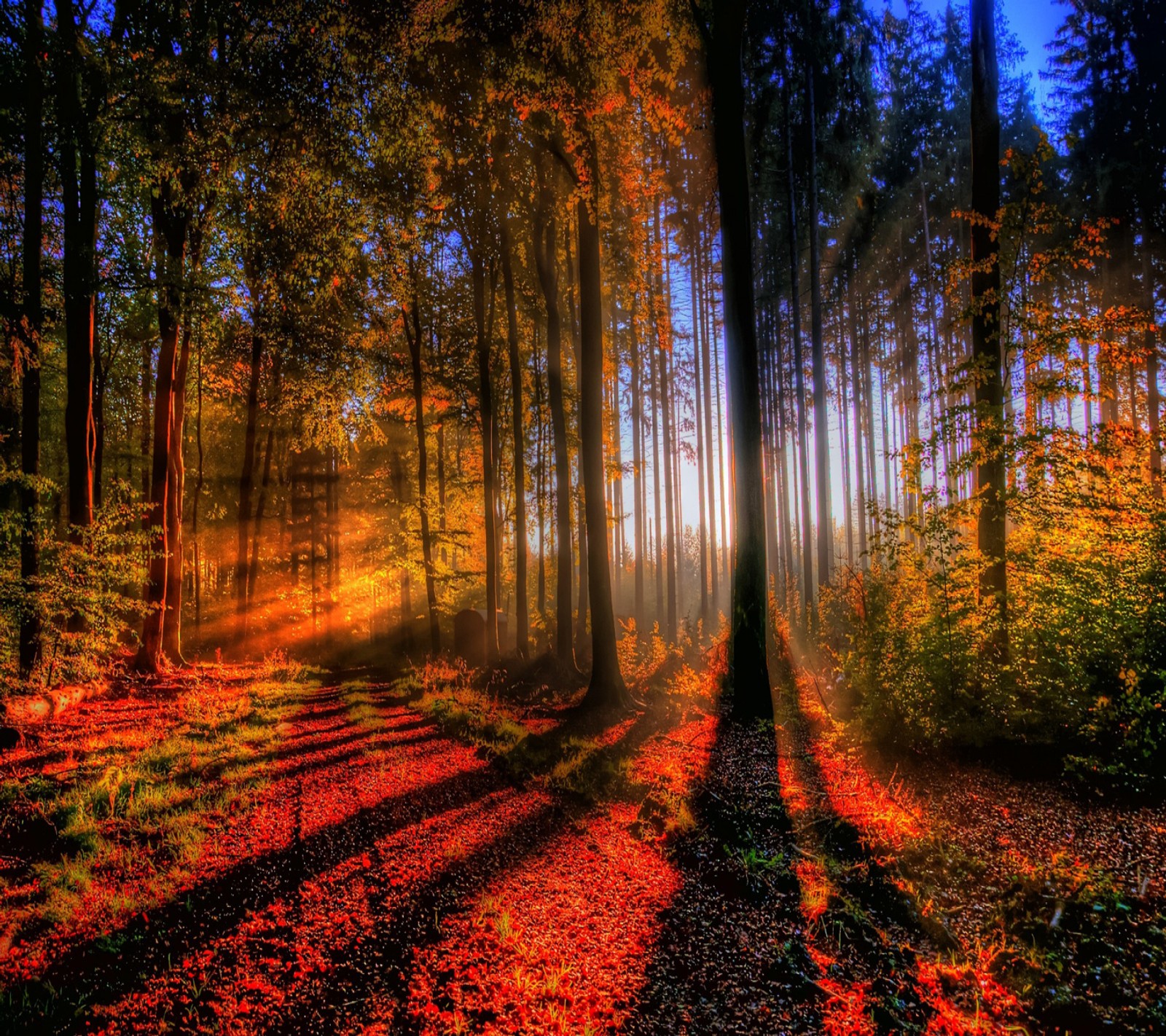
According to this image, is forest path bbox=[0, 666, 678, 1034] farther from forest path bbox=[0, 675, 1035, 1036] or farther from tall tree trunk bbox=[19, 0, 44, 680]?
tall tree trunk bbox=[19, 0, 44, 680]

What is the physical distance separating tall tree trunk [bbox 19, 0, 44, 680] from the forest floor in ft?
6.65

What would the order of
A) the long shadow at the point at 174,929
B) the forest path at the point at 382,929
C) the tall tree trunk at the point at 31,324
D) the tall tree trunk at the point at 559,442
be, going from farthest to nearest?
1. the tall tree trunk at the point at 559,442
2. the tall tree trunk at the point at 31,324
3. the forest path at the point at 382,929
4. the long shadow at the point at 174,929

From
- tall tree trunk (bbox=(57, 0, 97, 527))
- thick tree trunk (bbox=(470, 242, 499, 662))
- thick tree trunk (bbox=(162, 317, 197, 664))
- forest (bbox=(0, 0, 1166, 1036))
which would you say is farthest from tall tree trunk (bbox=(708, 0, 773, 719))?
thick tree trunk (bbox=(162, 317, 197, 664))

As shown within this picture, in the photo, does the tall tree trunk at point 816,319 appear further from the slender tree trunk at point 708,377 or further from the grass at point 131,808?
the grass at point 131,808

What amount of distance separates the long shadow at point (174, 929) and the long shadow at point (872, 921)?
11.2ft

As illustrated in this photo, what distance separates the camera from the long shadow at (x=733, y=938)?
241 centimetres

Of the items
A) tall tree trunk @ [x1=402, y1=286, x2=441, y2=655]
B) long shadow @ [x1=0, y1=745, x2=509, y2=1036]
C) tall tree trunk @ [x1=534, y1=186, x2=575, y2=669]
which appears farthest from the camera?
tall tree trunk @ [x1=402, y1=286, x2=441, y2=655]

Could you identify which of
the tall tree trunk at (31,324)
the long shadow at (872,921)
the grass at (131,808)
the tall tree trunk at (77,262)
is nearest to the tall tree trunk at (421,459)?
the tall tree trunk at (77,262)

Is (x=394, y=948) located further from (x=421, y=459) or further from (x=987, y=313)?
(x=421, y=459)

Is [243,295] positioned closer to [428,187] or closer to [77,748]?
[428,187]

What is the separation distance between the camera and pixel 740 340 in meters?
7.66

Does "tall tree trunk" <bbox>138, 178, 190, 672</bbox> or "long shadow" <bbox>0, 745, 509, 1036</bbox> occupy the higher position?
"tall tree trunk" <bbox>138, 178, 190, 672</bbox>

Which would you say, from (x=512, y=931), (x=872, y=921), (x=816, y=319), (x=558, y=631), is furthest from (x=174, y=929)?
(x=816, y=319)

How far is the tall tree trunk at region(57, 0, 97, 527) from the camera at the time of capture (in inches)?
323
